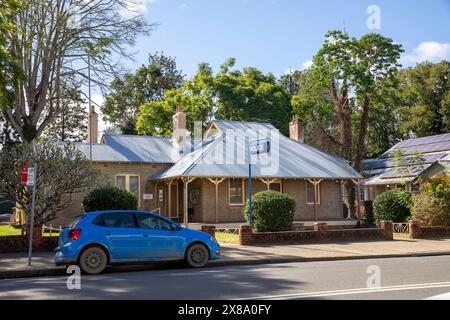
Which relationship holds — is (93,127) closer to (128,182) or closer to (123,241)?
(128,182)

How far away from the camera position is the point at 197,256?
14039 mm

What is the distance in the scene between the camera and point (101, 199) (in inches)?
765

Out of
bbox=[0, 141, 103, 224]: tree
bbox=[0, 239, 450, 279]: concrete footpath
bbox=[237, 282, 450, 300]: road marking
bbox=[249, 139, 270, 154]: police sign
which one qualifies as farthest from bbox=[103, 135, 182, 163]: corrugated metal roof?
bbox=[237, 282, 450, 300]: road marking

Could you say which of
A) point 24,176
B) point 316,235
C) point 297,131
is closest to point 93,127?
point 297,131

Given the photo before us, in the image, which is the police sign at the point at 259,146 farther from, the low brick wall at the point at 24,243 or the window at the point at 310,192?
the window at the point at 310,192

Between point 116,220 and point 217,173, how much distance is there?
49.5ft

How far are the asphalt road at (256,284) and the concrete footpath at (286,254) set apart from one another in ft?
2.90

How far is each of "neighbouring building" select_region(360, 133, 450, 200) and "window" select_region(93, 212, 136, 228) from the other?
21130 mm

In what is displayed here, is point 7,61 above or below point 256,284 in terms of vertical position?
above

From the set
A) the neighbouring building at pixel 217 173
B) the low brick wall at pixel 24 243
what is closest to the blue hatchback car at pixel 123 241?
the low brick wall at pixel 24 243

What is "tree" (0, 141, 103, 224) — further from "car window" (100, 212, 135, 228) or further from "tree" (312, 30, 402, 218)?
"tree" (312, 30, 402, 218)

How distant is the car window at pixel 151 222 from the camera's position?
44.2 ft

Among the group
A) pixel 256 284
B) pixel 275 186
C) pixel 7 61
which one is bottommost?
pixel 256 284
